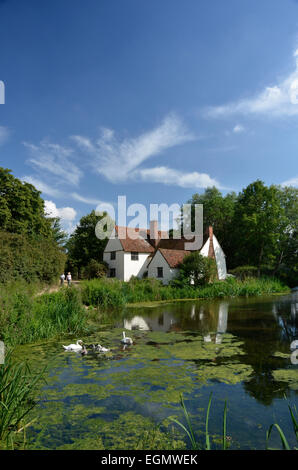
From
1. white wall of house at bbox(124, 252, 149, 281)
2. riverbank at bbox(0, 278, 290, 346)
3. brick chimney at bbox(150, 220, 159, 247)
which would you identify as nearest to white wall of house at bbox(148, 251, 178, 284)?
white wall of house at bbox(124, 252, 149, 281)

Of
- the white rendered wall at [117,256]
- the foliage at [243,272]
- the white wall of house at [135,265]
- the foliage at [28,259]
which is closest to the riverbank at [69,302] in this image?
the foliage at [28,259]

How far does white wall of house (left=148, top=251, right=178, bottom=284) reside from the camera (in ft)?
104

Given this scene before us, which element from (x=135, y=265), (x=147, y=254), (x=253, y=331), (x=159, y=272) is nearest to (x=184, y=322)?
(x=253, y=331)

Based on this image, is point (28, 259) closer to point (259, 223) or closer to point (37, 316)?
point (37, 316)

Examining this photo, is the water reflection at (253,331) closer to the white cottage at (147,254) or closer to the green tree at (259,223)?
the white cottage at (147,254)

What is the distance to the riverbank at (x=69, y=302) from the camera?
9.10 m

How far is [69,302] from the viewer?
42.0ft

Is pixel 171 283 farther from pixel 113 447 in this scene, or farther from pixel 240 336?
pixel 113 447

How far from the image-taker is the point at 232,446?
396cm

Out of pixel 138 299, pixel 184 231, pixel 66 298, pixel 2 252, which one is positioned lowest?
pixel 138 299

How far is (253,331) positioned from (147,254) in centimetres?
2556

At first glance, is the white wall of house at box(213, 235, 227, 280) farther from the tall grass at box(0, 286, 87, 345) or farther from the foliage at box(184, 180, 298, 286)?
the tall grass at box(0, 286, 87, 345)

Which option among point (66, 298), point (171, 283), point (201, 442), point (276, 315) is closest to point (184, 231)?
point (171, 283)
